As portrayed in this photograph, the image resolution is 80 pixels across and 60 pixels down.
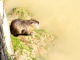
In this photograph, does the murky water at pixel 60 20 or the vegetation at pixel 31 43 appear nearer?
the vegetation at pixel 31 43

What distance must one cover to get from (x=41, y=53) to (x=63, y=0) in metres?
4.00

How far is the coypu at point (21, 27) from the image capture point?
4864 mm

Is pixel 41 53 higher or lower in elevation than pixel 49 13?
lower

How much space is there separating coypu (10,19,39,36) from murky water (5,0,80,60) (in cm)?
91

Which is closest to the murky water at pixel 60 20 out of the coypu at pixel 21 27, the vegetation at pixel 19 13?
the vegetation at pixel 19 13

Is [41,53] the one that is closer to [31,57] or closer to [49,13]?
[31,57]

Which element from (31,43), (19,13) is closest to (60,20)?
(19,13)

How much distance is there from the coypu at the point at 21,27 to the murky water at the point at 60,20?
2.99 ft

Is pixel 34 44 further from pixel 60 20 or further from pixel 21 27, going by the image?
pixel 60 20

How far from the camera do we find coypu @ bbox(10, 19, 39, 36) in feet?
16.0

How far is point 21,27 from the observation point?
502 cm

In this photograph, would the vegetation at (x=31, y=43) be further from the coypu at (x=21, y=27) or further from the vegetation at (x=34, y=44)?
the coypu at (x=21, y=27)

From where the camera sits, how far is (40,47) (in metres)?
5.18

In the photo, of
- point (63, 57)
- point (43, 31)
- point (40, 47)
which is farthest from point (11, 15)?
point (63, 57)
